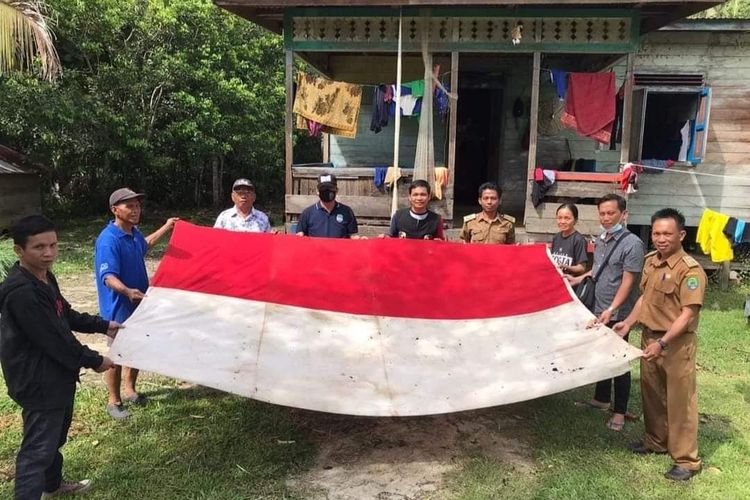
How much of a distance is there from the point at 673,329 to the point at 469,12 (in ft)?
16.9

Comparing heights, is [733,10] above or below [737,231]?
above

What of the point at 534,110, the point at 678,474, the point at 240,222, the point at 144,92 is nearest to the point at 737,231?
the point at 534,110

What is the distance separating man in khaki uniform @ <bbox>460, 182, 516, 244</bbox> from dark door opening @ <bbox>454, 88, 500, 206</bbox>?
6.42 m

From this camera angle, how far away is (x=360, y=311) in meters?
3.93

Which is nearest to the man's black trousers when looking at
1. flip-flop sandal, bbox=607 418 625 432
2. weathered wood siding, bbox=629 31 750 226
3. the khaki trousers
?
the khaki trousers

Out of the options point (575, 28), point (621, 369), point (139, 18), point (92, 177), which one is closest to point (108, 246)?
point (621, 369)

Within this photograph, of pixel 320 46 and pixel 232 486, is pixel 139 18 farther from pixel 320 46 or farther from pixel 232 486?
pixel 232 486

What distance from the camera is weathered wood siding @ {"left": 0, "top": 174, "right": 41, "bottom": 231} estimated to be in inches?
465

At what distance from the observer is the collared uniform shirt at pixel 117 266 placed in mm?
4000

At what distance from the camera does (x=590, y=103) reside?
24.4 feet

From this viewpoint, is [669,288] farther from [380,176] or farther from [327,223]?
[380,176]

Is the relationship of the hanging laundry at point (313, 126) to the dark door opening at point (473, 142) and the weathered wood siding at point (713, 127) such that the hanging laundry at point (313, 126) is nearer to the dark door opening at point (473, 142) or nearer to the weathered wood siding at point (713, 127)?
the dark door opening at point (473, 142)

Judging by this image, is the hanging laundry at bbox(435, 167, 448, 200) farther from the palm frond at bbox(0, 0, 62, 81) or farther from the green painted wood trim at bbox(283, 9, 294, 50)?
the palm frond at bbox(0, 0, 62, 81)

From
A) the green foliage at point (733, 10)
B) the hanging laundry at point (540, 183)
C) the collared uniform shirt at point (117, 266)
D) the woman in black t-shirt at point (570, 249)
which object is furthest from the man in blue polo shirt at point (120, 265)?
the green foliage at point (733, 10)
